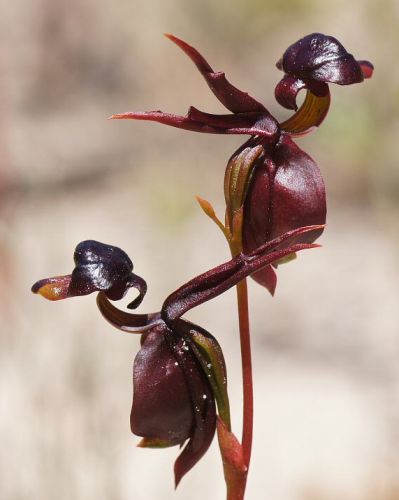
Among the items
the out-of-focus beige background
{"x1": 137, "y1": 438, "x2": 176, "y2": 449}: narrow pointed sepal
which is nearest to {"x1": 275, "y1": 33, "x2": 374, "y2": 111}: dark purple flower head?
{"x1": 137, "y1": 438, "x2": 176, "y2": 449}: narrow pointed sepal

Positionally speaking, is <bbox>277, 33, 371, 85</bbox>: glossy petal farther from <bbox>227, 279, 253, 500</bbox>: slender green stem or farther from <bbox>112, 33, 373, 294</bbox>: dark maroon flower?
<bbox>227, 279, 253, 500</bbox>: slender green stem

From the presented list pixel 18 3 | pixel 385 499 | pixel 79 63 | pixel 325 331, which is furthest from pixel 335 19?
pixel 385 499

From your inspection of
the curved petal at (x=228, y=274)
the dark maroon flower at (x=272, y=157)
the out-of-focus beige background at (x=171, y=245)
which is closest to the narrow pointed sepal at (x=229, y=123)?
the dark maroon flower at (x=272, y=157)

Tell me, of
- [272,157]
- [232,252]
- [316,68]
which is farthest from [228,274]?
[316,68]

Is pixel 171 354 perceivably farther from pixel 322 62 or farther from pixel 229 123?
pixel 322 62

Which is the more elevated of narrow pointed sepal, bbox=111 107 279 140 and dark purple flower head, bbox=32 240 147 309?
narrow pointed sepal, bbox=111 107 279 140
